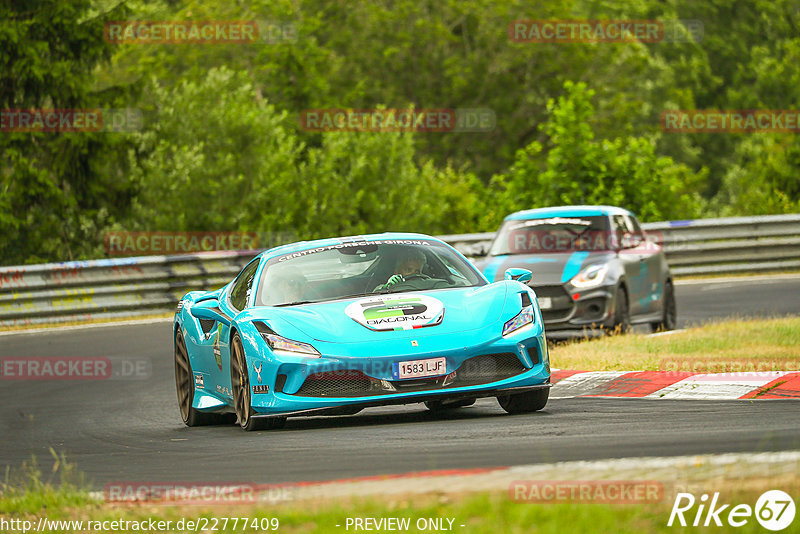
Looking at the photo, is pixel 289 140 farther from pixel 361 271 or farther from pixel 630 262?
pixel 361 271

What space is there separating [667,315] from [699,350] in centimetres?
423

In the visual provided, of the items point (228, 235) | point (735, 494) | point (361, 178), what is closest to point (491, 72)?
point (361, 178)

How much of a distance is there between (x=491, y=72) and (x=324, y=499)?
5556 cm

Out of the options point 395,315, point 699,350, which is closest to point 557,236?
point 699,350

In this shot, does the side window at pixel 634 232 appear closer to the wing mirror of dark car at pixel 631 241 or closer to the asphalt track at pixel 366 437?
the wing mirror of dark car at pixel 631 241

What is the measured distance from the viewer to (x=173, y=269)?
74.1 feet

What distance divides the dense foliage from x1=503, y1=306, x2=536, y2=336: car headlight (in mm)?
18573

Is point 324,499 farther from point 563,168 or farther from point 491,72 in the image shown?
point 491,72

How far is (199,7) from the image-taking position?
2215 inches

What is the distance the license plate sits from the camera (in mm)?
8891

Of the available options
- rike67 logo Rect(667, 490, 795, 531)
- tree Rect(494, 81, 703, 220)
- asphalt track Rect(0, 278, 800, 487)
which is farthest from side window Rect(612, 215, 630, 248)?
tree Rect(494, 81, 703, 220)

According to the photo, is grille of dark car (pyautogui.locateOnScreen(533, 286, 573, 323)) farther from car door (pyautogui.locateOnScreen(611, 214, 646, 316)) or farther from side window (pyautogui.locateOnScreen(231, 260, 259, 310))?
side window (pyautogui.locateOnScreen(231, 260, 259, 310))

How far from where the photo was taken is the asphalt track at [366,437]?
6.78 m

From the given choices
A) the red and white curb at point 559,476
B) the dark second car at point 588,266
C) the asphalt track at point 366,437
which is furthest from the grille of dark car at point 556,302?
the red and white curb at point 559,476
